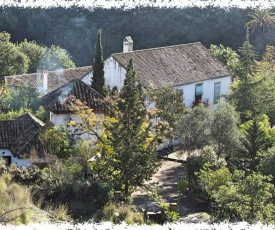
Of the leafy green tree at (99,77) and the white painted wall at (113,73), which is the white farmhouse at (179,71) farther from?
the leafy green tree at (99,77)

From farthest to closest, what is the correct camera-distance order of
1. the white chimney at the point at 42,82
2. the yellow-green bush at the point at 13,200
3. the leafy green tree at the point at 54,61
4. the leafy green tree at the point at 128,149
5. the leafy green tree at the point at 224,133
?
the leafy green tree at the point at 54,61 < the white chimney at the point at 42,82 < the leafy green tree at the point at 224,133 < the leafy green tree at the point at 128,149 < the yellow-green bush at the point at 13,200

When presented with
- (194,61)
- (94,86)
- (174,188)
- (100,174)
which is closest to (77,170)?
(100,174)

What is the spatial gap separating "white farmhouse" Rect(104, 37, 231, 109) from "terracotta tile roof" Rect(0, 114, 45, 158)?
25.1 feet

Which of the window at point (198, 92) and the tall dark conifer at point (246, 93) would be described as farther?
the window at point (198, 92)

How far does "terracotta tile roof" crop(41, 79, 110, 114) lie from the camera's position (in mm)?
26750

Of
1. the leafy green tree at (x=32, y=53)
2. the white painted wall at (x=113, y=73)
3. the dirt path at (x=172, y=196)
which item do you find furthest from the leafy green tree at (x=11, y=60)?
the dirt path at (x=172, y=196)

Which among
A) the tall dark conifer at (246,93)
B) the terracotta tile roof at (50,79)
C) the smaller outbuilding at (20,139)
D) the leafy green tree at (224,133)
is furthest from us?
the terracotta tile roof at (50,79)

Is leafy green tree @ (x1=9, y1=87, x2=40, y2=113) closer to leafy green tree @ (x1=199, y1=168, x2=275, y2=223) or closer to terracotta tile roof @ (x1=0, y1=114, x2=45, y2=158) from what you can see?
terracotta tile roof @ (x1=0, y1=114, x2=45, y2=158)

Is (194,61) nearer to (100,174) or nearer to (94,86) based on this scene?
(94,86)

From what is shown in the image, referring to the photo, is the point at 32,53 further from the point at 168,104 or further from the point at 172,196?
the point at 172,196

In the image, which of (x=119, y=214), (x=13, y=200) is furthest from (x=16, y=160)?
(x=13, y=200)

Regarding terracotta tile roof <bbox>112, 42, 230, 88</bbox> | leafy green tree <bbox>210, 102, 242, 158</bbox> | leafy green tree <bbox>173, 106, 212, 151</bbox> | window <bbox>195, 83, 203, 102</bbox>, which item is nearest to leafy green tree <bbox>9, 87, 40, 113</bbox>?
terracotta tile roof <bbox>112, 42, 230, 88</bbox>

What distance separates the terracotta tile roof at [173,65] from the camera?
1282 inches

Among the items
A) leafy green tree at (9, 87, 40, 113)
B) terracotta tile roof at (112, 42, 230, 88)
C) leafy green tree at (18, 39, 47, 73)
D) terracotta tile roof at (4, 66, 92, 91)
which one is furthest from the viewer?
leafy green tree at (18, 39, 47, 73)
